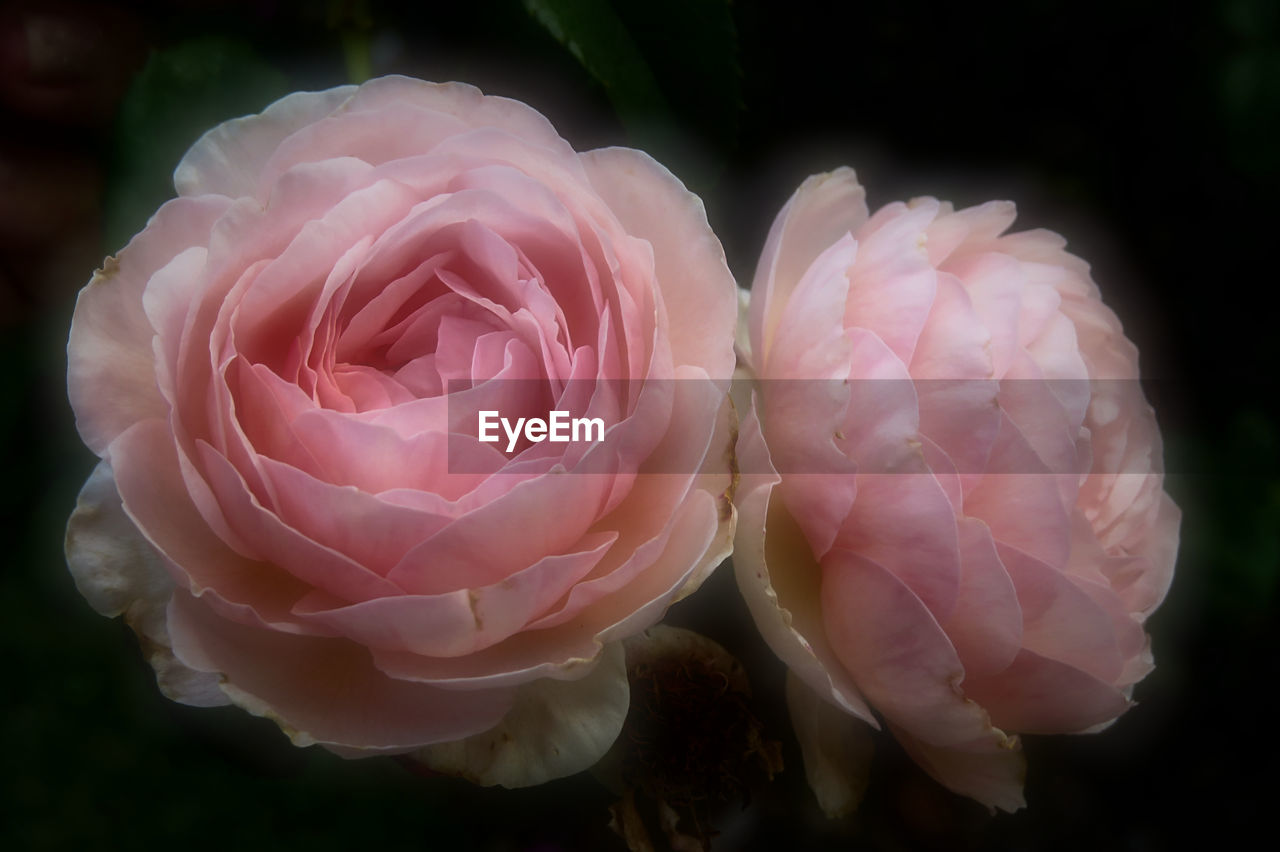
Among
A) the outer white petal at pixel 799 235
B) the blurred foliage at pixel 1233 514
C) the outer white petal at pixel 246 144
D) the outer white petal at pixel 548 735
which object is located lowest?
the blurred foliage at pixel 1233 514

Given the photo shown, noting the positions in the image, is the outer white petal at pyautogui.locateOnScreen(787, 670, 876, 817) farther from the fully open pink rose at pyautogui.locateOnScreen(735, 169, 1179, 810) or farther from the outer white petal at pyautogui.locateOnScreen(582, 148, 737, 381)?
the outer white petal at pyautogui.locateOnScreen(582, 148, 737, 381)

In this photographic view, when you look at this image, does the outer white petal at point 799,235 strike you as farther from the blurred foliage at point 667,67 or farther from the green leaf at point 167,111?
the green leaf at point 167,111

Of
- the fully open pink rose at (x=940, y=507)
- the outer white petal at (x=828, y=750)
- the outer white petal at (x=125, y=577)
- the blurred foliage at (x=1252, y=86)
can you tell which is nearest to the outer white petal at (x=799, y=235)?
the fully open pink rose at (x=940, y=507)

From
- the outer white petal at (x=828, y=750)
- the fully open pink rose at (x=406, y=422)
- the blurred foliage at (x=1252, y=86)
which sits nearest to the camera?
the fully open pink rose at (x=406, y=422)

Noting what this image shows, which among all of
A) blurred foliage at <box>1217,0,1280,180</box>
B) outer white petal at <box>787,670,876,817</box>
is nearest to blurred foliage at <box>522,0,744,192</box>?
outer white petal at <box>787,670,876,817</box>

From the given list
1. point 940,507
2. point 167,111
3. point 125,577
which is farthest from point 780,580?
point 167,111

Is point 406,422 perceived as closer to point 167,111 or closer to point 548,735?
point 548,735
